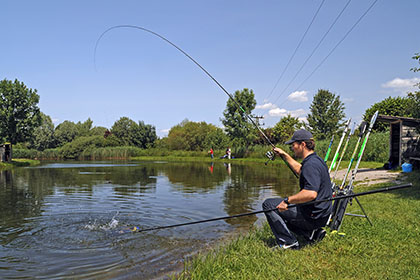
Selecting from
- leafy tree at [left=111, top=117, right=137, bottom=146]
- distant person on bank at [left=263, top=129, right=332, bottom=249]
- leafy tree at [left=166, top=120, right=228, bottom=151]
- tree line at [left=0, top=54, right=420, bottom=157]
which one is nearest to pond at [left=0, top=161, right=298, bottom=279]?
distant person on bank at [left=263, top=129, right=332, bottom=249]

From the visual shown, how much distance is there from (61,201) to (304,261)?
10.2m

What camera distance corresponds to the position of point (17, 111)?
148 ft

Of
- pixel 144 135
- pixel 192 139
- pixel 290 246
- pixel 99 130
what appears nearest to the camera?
pixel 290 246

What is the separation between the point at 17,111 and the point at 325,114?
4610cm

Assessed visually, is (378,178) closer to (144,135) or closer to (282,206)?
(282,206)

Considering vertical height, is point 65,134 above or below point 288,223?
above

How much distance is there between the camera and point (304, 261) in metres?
4.59

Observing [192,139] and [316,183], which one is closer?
[316,183]

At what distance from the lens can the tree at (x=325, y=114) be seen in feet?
180

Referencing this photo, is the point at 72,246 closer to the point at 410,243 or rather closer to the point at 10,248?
the point at 10,248

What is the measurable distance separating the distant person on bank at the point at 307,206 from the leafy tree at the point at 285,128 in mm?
54178

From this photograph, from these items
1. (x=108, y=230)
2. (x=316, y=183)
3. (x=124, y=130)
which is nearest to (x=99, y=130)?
(x=124, y=130)

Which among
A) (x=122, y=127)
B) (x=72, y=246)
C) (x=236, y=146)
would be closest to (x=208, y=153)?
(x=236, y=146)

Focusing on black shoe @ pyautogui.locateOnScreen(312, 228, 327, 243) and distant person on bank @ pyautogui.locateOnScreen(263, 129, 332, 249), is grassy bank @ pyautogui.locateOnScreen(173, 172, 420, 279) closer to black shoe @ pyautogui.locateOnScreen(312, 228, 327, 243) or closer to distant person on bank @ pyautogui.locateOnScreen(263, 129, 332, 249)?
black shoe @ pyautogui.locateOnScreen(312, 228, 327, 243)
